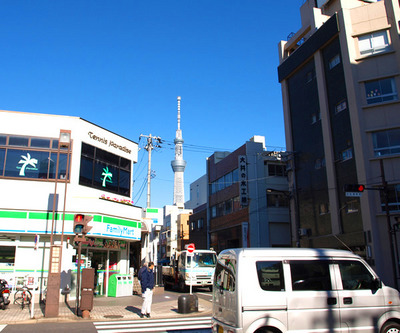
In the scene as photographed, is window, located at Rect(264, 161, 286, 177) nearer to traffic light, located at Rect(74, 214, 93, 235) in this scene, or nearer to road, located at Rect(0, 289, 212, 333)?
road, located at Rect(0, 289, 212, 333)

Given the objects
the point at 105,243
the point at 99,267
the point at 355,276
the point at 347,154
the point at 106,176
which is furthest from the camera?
the point at 347,154

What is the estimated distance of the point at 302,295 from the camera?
7266mm

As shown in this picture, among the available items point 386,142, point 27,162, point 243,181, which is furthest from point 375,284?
point 243,181

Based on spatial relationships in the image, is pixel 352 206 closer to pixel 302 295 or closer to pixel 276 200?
pixel 276 200

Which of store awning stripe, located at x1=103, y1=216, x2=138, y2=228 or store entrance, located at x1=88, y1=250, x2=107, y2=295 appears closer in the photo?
store awning stripe, located at x1=103, y1=216, x2=138, y2=228

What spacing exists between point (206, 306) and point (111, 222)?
7.15 metres

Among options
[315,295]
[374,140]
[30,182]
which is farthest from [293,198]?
[315,295]

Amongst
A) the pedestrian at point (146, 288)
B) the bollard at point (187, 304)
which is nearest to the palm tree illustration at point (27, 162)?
the pedestrian at point (146, 288)

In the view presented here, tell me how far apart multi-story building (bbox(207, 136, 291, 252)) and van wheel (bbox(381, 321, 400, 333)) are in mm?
26818

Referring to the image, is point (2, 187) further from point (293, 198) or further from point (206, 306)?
point (293, 198)

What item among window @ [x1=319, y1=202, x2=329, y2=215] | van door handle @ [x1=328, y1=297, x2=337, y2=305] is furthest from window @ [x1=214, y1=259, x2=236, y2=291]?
window @ [x1=319, y1=202, x2=329, y2=215]

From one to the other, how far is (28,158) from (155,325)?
1132cm

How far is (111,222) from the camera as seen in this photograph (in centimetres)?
2017

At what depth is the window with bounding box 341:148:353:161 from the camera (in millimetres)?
25605
